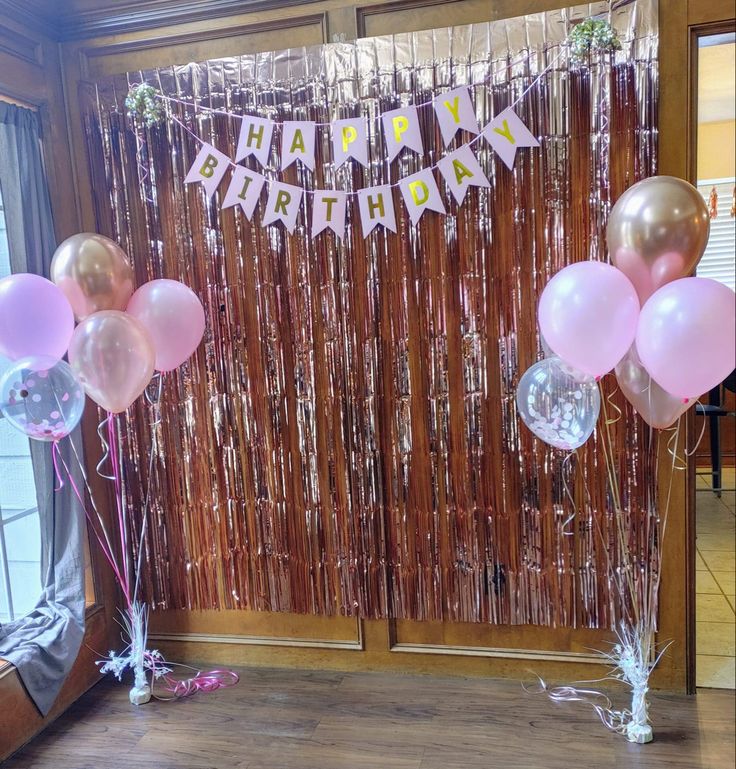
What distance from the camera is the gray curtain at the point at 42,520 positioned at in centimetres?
242

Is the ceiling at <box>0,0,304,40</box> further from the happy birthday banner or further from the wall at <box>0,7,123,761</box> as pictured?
the happy birthday banner

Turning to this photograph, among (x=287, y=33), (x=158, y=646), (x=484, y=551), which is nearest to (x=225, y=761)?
(x=158, y=646)

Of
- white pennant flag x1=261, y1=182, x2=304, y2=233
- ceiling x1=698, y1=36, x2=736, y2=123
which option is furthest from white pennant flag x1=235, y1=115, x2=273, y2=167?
ceiling x1=698, y1=36, x2=736, y2=123

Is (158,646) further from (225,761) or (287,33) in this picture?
(287,33)

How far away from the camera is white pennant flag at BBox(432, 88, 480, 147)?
2.37 meters

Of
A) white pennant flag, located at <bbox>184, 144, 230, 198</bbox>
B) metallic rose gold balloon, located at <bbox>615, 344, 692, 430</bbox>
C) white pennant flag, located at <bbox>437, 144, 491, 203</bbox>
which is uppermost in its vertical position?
white pennant flag, located at <bbox>184, 144, 230, 198</bbox>

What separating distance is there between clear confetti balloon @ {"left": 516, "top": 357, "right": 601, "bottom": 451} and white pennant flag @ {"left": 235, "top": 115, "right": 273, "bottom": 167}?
4.11 ft

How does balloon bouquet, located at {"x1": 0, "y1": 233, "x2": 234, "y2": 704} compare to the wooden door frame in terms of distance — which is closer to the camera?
balloon bouquet, located at {"x1": 0, "y1": 233, "x2": 234, "y2": 704}

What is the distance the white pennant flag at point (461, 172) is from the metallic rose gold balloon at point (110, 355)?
1.12m

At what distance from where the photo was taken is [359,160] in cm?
248

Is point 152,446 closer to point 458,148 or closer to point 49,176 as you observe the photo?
point 49,176

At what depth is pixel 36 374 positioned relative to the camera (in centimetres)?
206

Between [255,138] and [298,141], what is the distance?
0.16 m

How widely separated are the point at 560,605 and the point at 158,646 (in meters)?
1.60
